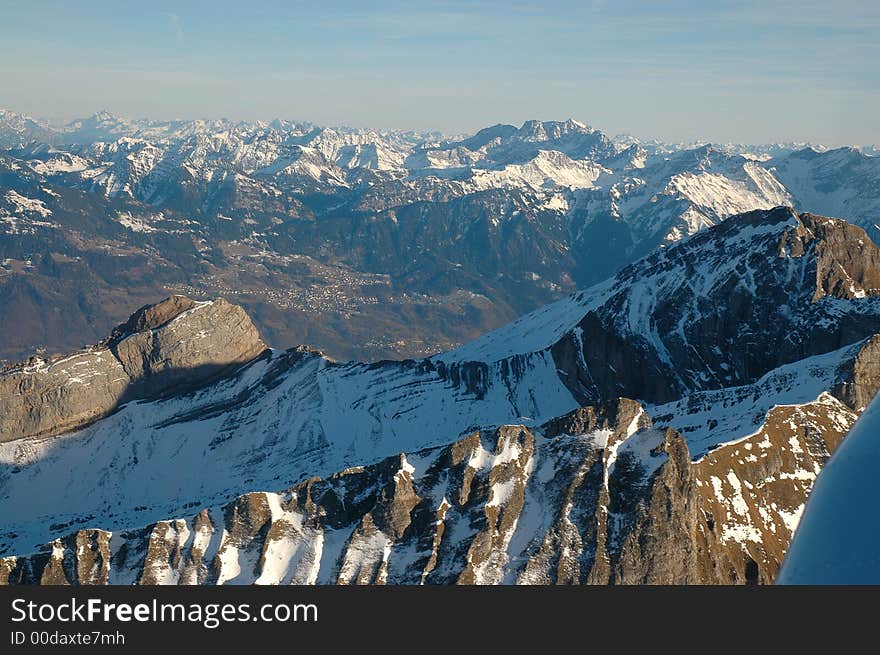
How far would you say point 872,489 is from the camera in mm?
37000

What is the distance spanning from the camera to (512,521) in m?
112

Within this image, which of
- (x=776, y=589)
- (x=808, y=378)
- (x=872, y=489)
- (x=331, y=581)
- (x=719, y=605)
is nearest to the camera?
(x=776, y=589)

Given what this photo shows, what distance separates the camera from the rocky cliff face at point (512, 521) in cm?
10550

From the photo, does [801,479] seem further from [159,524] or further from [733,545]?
[159,524]

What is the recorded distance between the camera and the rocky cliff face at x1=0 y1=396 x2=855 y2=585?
105500mm

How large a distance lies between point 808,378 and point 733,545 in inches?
2237

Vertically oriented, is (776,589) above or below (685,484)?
above

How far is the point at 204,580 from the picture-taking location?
112 meters

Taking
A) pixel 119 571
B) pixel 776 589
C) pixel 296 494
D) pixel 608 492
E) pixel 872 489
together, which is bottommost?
pixel 119 571

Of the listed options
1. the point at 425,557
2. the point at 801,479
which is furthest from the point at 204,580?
the point at 801,479

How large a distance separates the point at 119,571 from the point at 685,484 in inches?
3027

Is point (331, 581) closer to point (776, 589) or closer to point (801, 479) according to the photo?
point (801, 479)

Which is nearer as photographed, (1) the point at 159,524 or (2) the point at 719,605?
(2) the point at 719,605

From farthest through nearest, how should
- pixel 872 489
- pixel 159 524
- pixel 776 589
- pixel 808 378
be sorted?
pixel 808 378
pixel 159 524
pixel 872 489
pixel 776 589
